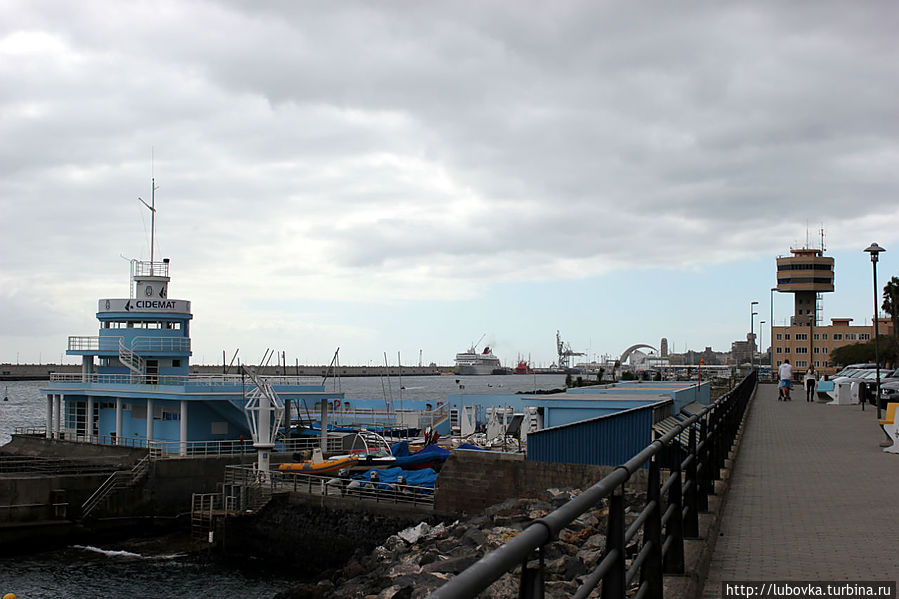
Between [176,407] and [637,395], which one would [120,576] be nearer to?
[176,407]

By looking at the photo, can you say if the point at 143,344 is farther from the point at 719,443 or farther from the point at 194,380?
the point at 719,443

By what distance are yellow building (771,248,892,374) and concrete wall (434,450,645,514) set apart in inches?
3855

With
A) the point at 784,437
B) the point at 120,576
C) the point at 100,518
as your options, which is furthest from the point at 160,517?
the point at 784,437

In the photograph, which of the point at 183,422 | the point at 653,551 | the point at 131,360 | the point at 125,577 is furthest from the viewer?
the point at 131,360

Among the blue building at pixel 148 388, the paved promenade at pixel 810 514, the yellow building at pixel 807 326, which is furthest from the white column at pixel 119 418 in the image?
the yellow building at pixel 807 326

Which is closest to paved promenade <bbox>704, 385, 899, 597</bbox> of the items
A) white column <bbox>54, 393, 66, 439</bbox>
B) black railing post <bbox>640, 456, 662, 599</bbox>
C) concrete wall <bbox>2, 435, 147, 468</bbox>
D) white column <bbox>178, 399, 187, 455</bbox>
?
black railing post <bbox>640, 456, 662, 599</bbox>

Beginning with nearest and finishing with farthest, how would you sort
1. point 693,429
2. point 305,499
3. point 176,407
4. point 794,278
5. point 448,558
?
point 693,429 < point 448,558 < point 305,499 < point 176,407 < point 794,278

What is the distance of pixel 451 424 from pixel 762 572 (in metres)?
44.8

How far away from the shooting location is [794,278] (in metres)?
114

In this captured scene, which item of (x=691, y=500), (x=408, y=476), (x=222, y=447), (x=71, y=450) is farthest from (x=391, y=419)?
(x=691, y=500)

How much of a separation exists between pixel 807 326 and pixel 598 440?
10406 centimetres

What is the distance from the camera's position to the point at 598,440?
2205cm

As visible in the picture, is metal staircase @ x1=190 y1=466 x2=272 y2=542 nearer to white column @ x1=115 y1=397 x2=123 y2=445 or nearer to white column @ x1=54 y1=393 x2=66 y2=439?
white column @ x1=115 y1=397 x2=123 y2=445

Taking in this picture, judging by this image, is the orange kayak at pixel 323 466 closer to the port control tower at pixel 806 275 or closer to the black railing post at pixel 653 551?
the black railing post at pixel 653 551
